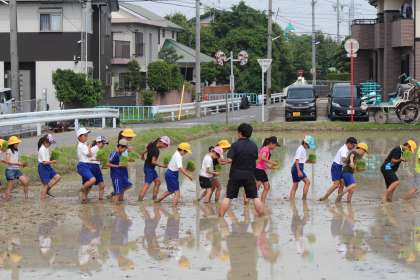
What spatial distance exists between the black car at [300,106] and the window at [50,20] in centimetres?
1242

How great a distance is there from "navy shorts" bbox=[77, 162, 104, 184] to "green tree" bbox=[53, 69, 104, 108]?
22848 mm

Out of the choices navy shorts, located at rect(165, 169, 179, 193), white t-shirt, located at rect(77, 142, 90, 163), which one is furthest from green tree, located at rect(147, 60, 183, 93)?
navy shorts, located at rect(165, 169, 179, 193)

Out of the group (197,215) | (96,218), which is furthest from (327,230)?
(96,218)

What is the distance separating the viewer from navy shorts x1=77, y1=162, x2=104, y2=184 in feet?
46.5

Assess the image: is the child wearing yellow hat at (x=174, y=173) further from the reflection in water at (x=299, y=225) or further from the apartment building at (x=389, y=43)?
the apartment building at (x=389, y=43)

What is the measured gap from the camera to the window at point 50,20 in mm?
41250

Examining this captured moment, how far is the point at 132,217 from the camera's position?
12586mm

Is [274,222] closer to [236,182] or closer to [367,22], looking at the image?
[236,182]

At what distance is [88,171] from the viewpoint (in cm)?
1425

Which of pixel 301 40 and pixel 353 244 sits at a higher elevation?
pixel 301 40

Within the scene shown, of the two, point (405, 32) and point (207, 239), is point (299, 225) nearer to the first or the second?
point (207, 239)

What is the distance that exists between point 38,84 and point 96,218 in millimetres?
30387

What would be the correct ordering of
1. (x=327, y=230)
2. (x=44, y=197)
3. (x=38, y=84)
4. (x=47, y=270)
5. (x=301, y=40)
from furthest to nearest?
(x=301, y=40), (x=38, y=84), (x=44, y=197), (x=327, y=230), (x=47, y=270)

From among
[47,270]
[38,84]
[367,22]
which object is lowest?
[47,270]
